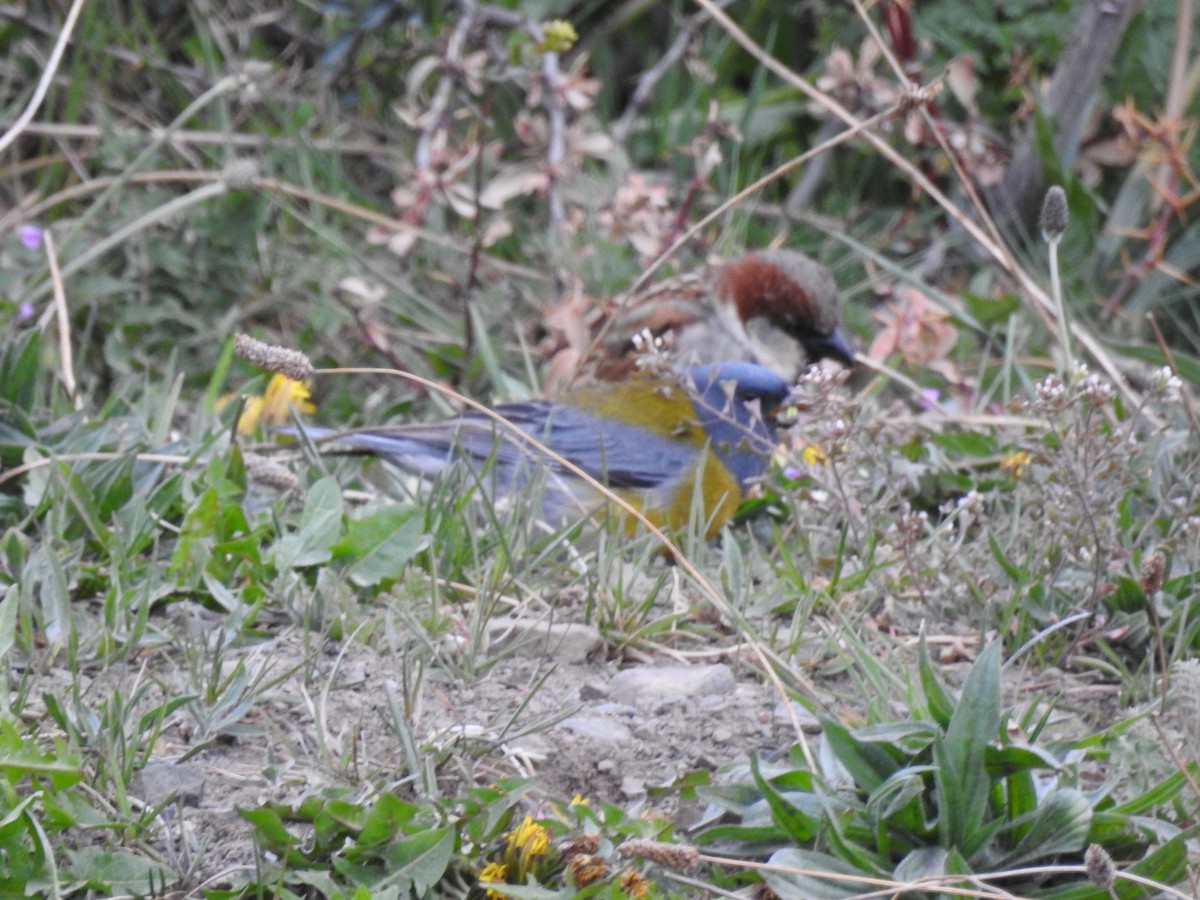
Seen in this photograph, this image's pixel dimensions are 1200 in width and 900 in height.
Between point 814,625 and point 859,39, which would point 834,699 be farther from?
point 859,39

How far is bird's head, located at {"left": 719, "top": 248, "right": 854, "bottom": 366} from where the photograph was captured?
461 cm

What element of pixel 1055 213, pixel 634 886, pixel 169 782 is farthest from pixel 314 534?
pixel 1055 213

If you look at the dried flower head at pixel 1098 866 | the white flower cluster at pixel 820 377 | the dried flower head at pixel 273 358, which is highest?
the dried flower head at pixel 273 358

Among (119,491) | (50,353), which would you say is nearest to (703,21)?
(50,353)

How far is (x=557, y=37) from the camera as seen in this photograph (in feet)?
13.9

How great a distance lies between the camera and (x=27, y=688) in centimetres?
209

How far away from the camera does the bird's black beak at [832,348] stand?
454cm

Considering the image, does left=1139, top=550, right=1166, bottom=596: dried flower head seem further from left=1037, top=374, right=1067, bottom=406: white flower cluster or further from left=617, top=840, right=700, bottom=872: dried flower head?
left=617, top=840, right=700, bottom=872: dried flower head

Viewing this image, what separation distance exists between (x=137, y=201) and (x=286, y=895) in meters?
3.24

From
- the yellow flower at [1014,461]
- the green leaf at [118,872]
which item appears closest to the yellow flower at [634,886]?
the green leaf at [118,872]

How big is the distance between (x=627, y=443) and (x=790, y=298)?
114 cm

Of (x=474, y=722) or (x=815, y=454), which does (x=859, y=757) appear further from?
(x=815, y=454)

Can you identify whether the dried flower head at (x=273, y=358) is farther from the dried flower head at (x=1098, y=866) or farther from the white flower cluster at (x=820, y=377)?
the dried flower head at (x=1098, y=866)

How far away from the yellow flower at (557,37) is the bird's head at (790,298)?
2.94 ft
